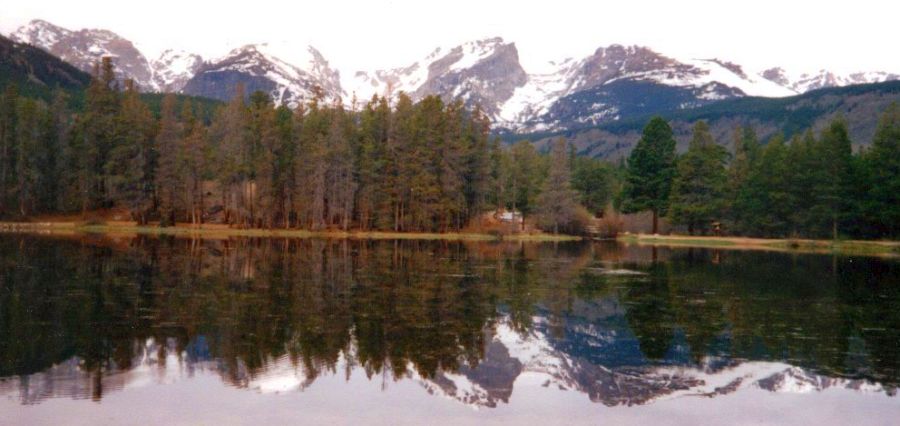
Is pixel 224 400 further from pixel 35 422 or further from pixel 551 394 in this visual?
pixel 551 394

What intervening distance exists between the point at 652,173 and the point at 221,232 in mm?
54980

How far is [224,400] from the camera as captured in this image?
55.9 ft

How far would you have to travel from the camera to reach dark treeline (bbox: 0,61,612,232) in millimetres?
100062

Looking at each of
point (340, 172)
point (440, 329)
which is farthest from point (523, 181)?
point (440, 329)

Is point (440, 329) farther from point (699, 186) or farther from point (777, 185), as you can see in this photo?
point (699, 186)

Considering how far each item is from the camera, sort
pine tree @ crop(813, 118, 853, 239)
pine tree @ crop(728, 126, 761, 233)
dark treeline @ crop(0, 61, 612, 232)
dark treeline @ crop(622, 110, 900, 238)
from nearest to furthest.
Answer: dark treeline @ crop(622, 110, 900, 238), pine tree @ crop(813, 118, 853, 239), pine tree @ crop(728, 126, 761, 233), dark treeline @ crop(0, 61, 612, 232)

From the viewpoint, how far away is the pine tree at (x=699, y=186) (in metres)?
100

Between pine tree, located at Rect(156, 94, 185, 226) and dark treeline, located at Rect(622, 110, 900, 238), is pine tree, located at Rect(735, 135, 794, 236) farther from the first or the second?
pine tree, located at Rect(156, 94, 185, 226)

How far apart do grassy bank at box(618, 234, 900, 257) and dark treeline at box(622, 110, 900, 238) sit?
318cm

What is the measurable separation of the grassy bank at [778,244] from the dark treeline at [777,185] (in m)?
3.18

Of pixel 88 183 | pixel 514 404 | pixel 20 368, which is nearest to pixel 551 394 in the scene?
pixel 514 404

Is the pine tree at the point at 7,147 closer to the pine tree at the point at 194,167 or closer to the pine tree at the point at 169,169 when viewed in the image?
the pine tree at the point at 169,169

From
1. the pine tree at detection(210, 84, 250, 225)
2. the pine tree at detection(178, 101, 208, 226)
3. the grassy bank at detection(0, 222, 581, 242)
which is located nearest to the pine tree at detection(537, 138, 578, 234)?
the grassy bank at detection(0, 222, 581, 242)

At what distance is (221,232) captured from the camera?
94500 mm
